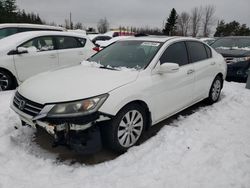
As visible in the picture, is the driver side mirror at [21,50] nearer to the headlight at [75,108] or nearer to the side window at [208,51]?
the headlight at [75,108]

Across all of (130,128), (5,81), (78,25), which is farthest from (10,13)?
(130,128)

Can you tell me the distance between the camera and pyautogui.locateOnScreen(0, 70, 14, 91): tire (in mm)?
5687

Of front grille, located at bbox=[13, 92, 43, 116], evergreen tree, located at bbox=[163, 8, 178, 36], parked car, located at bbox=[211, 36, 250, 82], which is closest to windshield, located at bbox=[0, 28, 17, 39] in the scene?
front grille, located at bbox=[13, 92, 43, 116]

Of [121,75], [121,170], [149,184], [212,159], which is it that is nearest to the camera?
[149,184]

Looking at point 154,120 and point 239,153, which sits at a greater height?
point 154,120

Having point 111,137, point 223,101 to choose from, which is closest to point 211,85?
point 223,101

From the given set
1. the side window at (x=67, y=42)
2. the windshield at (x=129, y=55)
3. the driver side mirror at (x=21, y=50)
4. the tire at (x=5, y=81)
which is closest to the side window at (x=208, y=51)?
the windshield at (x=129, y=55)

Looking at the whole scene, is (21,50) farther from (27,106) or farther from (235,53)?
(235,53)

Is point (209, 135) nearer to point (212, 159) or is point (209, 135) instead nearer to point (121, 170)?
point (212, 159)

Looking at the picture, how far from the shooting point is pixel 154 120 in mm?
3662

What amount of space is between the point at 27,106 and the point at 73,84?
2.04ft

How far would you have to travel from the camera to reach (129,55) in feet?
13.1

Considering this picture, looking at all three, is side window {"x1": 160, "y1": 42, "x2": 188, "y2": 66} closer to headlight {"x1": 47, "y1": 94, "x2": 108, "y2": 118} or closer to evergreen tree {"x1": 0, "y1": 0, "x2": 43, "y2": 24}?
headlight {"x1": 47, "y1": 94, "x2": 108, "y2": 118}

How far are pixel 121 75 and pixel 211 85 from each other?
2678 mm
